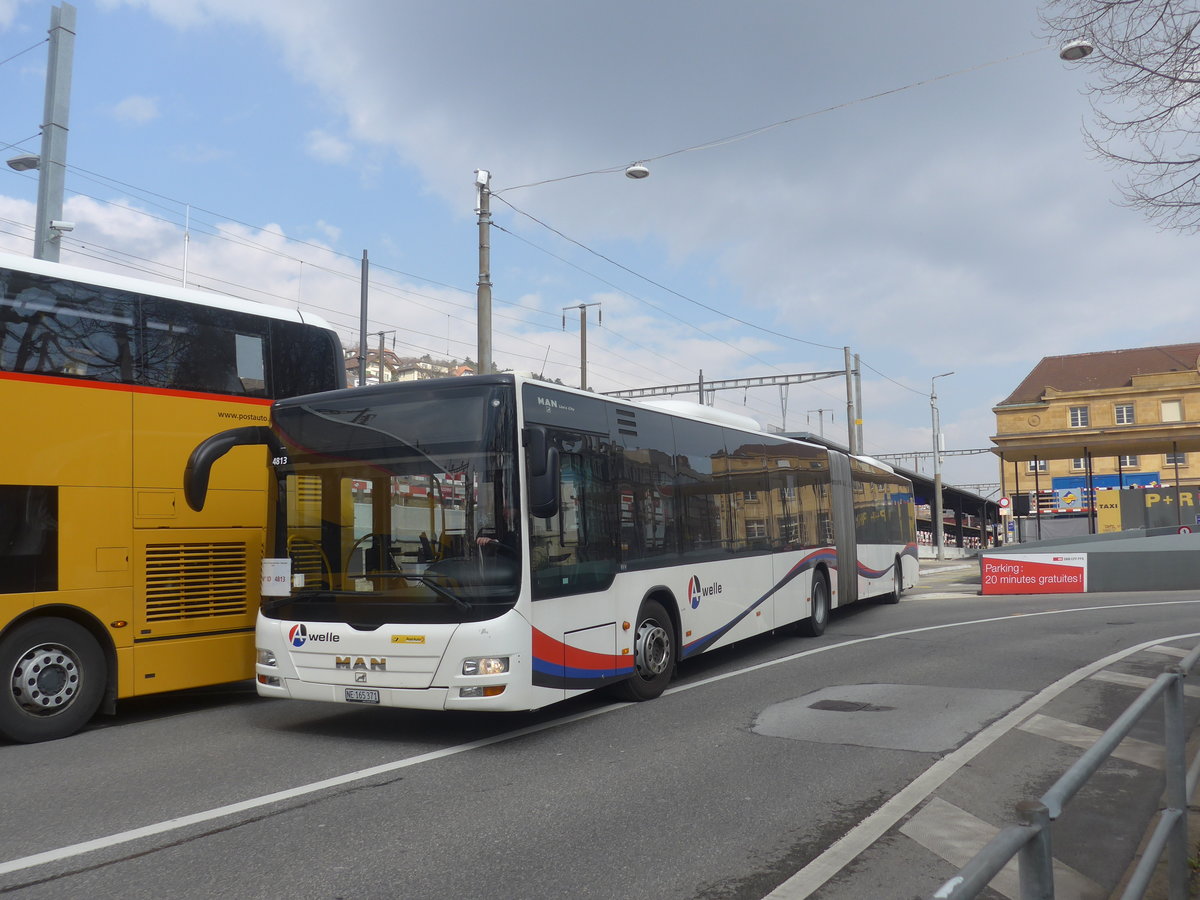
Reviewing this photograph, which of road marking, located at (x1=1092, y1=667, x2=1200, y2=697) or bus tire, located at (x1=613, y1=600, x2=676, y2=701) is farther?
road marking, located at (x1=1092, y1=667, x2=1200, y2=697)

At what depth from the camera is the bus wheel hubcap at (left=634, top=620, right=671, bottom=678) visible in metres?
9.55

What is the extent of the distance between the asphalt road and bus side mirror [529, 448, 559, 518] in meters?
1.83

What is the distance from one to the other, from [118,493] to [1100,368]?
93.1 metres

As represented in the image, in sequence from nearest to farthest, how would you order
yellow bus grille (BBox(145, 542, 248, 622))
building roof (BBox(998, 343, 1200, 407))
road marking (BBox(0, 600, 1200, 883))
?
road marking (BBox(0, 600, 1200, 883)), yellow bus grille (BBox(145, 542, 248, 622)), building roof (BBox(998, 343, 1200, 407))

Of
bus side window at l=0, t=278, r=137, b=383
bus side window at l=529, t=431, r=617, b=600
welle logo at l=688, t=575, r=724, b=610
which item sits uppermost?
bus side window at l=0, t=278, r=137, b=383

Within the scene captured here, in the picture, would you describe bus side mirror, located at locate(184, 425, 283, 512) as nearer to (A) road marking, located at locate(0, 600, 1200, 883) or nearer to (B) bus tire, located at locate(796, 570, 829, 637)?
(A) road marking, located at locate(0, 600, 1200, 883)

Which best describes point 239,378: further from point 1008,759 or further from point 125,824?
point 1008,759

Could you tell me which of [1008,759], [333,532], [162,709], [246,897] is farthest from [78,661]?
[1008,759]

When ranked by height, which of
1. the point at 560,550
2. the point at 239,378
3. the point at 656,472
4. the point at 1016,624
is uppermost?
the point at 239,378

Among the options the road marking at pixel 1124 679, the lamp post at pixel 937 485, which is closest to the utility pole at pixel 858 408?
the lamp post at pixel 937 485

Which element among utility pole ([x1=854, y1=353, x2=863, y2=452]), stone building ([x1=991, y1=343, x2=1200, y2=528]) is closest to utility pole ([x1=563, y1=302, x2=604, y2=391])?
utility pole ([x1=854, y1=353, x2=863, y2=452])

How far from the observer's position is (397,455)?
7.92 m

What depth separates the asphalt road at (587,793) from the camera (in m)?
4.74

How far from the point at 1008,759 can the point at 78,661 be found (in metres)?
7.42
